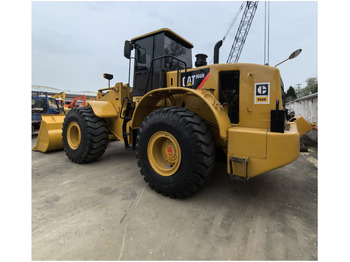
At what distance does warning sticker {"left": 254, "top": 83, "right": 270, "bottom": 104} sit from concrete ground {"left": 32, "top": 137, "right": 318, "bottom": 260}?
4.67ft

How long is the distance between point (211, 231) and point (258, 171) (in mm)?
903

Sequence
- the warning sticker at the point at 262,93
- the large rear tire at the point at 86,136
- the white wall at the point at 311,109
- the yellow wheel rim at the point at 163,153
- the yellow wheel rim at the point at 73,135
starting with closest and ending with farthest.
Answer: the warning sticker at the point at 262,93, the yellow wheel rim at the point at 163,153, the large rear tire at the point at 86,136, the yellow wheel rim at the point at 73,135, the white wall at the point at 311,109

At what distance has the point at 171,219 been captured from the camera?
2240mm

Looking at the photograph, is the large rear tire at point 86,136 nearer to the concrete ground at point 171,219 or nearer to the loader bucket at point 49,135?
the concrete ground at point 171,219

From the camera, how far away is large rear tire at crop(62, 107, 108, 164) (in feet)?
13.5

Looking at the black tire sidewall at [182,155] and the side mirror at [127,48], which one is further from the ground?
the side mirror at [127,48]

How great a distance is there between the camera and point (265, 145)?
88.5 inches

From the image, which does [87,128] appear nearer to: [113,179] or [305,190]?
[113,179]

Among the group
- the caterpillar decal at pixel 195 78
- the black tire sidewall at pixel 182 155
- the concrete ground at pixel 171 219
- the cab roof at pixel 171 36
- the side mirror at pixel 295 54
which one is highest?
the cab roof at pixel 171 36

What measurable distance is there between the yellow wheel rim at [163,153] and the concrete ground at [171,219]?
42cm

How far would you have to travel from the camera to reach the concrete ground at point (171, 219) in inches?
69.4

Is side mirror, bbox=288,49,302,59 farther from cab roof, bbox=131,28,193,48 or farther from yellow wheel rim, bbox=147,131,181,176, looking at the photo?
cab roof, bbox=131,28,193,48

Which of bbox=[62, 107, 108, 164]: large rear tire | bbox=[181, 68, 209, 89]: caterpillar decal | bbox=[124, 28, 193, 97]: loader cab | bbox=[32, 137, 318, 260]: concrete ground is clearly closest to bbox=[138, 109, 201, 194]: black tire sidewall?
Answer: bbox=[32, 137, 318, 260]: concrete ground

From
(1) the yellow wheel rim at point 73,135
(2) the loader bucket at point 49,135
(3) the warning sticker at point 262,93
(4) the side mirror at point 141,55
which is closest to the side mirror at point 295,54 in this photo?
(3) the warning sticker at point 262,93
